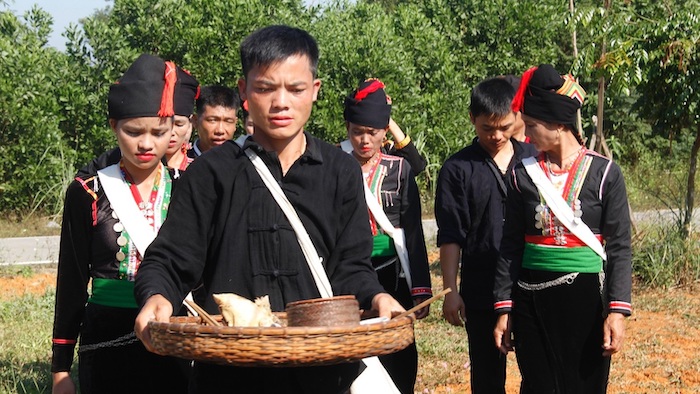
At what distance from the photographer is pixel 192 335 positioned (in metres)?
2.42

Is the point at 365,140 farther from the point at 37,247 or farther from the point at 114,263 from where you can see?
the point at 37,247

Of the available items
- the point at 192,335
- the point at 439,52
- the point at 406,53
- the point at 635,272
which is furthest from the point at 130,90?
the point at 439,52

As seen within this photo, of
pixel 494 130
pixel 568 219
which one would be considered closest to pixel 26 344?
pixel 494 130

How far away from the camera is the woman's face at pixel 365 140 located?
5488 millimetres

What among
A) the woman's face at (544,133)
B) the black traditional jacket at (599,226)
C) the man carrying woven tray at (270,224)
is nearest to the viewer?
the man carrying woven tray at (270,224)

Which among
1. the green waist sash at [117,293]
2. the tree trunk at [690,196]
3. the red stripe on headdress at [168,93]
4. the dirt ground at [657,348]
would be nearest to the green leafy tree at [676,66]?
the tree trunk at [690,196]

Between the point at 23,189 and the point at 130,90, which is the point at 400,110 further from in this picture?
the point at 130,90

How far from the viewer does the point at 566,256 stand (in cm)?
429

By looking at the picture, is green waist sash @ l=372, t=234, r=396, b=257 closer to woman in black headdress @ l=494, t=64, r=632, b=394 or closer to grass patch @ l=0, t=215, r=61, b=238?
woman in black headdress @ l=494, t=64, r=632, b=394

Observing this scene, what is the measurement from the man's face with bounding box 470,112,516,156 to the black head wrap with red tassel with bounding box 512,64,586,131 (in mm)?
618

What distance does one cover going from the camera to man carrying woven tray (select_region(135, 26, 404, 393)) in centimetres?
295

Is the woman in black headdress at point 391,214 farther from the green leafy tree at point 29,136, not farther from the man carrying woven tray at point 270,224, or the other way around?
the green leafy tree at point 29,136

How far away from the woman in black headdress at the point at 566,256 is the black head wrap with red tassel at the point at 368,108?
125 cm

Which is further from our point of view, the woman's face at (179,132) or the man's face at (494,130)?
the man's face at (494,130)
